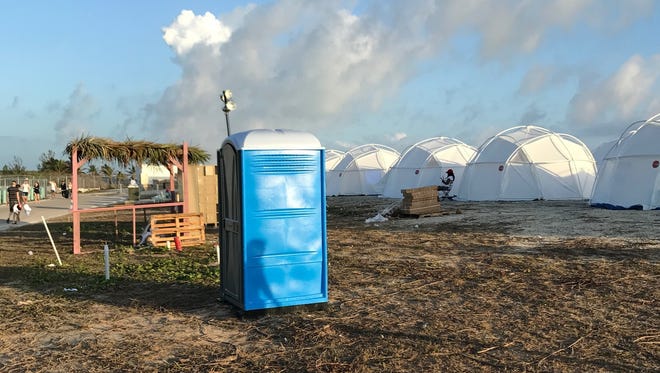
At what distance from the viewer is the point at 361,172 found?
47531 millimetres

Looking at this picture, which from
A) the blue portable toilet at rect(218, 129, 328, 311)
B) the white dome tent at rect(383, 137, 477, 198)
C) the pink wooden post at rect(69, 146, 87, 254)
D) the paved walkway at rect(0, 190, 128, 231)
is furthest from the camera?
the white dome tent at rect(383, 137, 477, 198)

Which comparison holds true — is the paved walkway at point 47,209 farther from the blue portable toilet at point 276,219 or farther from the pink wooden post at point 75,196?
the blue portable toilet at point 276,219

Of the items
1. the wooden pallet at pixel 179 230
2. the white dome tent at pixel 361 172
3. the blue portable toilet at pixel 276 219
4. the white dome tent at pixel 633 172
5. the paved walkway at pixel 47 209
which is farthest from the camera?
the white dome tent at pixel 361 172

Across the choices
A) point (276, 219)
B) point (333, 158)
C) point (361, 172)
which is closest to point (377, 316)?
point (276, 219)

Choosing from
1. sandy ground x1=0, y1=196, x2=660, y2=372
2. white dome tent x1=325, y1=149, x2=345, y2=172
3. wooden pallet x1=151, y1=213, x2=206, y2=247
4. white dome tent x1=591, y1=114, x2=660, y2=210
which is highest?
white dome tent x1=325, y1=149, x2=345, y2=172

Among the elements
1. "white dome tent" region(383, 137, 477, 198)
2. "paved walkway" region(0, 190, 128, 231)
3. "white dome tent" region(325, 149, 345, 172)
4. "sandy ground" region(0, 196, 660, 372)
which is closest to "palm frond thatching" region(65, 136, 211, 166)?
"sandy ground" region(0, 196, 660, 372)

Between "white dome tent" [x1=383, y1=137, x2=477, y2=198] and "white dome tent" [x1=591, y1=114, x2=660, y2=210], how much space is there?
1315 cm

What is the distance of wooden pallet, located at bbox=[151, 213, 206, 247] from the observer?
14609 millimetres

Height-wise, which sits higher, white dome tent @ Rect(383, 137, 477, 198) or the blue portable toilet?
white dome tent @ Rect(383, 137, 477, 198)

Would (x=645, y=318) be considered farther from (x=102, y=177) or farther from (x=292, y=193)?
(x=102, y=177)

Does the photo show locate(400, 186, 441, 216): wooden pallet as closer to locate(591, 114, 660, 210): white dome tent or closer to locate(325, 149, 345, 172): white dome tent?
locate(591, 114, 660, 210): white dome tent

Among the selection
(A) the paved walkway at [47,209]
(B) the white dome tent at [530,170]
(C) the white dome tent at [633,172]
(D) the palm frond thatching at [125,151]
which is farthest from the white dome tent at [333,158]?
(D) the palm frond thatching at [125,151]

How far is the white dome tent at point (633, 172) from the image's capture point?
71.6ft

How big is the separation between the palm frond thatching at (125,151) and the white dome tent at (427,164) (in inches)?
928
